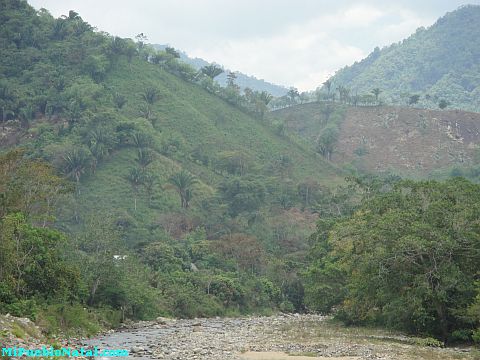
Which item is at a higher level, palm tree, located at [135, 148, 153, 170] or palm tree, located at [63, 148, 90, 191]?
palm tree, located at [135, 148, 153, 170]

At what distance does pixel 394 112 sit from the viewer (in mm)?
151250

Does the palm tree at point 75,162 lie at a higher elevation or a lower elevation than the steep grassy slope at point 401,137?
lower

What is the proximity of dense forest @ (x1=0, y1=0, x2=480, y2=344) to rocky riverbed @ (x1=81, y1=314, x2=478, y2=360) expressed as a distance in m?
2.25

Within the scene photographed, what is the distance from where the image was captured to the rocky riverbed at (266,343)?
28.8 m

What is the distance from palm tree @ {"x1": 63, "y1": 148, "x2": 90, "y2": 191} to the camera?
83000 millimetres

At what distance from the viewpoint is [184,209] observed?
86.7 meters

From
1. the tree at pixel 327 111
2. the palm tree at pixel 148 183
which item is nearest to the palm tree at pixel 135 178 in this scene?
the palm tree at pixel 148 183

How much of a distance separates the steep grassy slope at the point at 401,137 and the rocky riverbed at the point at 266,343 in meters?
94.3

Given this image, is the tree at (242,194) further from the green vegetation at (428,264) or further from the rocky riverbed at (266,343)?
the green vegetation at (428,264)

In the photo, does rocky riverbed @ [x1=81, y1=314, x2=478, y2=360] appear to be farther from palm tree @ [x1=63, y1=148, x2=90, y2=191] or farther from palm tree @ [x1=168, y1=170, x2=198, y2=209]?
palm tree @ [x1=63, y1=148, x2=90, y2=191]

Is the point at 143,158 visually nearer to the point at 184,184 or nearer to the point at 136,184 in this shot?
the point at 136,184

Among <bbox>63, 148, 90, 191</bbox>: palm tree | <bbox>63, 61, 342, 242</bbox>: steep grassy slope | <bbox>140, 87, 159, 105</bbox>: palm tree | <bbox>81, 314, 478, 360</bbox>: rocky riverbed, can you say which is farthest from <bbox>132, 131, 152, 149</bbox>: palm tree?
<bbox>81, 314, 478, 360</bbox>: rocky riverbed

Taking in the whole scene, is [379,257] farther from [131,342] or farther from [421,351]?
[131,342]

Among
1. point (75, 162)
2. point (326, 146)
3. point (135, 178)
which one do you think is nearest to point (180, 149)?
point (135, 178)
